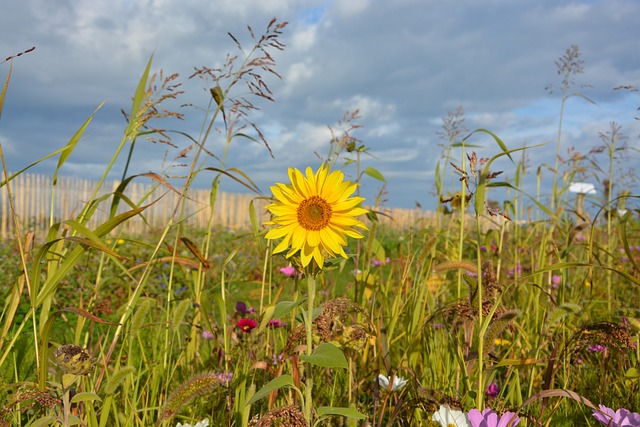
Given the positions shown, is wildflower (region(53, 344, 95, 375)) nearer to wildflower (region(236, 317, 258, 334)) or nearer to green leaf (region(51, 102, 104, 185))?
green leaf (region(51, 102, 104, 185))

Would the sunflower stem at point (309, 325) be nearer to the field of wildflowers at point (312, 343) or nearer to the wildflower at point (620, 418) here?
the field of wildflowers at point (312, 343)

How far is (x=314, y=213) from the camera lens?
1219 mm

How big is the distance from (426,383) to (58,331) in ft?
9.66

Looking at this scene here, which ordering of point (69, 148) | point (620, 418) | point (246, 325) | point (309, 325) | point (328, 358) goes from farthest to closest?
point (246, 325), point (69, 148), point (620, 418), point (309, 325), point (328, 358)

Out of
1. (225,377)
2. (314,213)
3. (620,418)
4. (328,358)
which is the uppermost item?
(314,213)

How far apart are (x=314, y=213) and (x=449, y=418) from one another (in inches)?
23.6

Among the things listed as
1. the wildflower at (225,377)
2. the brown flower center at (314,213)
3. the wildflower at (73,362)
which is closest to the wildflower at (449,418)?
Result: the brown flower center at (314,213)

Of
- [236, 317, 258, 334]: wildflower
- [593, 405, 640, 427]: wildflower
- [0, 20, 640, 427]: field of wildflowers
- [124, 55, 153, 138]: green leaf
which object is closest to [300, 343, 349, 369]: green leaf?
[0, 20, 640, 427]: field of wildflowers

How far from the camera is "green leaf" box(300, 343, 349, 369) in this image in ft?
3.30

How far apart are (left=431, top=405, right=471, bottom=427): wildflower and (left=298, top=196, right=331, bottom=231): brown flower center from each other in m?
0.54

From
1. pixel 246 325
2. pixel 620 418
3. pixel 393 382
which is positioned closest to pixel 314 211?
pixel 393 382

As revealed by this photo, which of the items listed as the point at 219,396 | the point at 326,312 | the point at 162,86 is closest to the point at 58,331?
the point at 219,396

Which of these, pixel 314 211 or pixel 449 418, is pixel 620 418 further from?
pixel 314 211

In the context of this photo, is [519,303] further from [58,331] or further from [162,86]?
[58,331]
